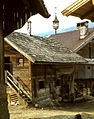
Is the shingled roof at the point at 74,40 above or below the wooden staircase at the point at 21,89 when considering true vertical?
above

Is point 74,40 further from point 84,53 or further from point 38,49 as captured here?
point 38,49

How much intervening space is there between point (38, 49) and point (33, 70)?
7.32 feet

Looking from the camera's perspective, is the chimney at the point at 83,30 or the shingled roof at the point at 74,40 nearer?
the shingled roof at the point at 74,40

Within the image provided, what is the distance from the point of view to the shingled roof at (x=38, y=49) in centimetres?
1453

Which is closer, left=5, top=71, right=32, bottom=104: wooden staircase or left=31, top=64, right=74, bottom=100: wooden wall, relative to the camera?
left=5, top=71, right=32, bottom=104: wooden staircase

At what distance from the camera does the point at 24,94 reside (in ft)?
48.7

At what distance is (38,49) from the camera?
650 inches

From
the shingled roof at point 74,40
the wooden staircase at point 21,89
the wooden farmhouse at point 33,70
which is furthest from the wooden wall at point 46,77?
the shingled roof at point 74,40

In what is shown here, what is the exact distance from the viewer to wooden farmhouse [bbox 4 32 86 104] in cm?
1468

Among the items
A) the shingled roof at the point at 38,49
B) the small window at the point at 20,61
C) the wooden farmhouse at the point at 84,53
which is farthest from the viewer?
the wooden farmhouse at the point at 84,53

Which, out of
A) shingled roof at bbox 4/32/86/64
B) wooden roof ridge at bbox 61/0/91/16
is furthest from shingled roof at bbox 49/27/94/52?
wooden roof ridge at bbox 61/0/91/16

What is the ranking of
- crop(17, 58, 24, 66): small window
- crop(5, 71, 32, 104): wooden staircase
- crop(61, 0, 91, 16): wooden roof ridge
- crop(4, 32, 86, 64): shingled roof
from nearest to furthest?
crop(61, 0, 91, 16): wooden roof ridge
crop(5, 71, 32, 104): wooden staircase
crop(4, 32, 86, 64): shingled roof
crop(17, 58, 24, 66): small window

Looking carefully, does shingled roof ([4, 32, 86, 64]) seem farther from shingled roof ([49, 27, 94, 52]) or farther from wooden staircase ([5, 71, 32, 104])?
shingled roof ([49, 27, 94, 52])

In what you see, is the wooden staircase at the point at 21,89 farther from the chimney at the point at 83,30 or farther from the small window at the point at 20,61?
the chimney at the point at 83,30
